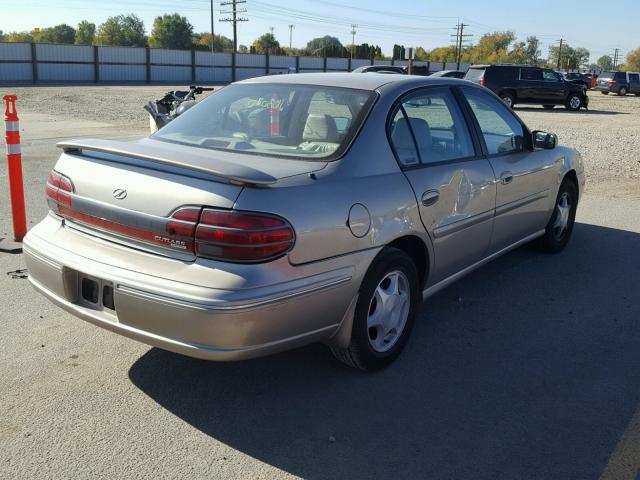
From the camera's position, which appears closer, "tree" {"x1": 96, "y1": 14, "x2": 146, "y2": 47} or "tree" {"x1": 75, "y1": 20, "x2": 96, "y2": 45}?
"tree" {"x1": 96, "y1": 14, "x2": 146, "y2": 47}

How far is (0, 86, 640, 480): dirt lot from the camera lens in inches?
112

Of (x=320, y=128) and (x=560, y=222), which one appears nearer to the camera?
(x=320, y=128)

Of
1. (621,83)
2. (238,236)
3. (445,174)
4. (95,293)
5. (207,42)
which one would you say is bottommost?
(95,293)

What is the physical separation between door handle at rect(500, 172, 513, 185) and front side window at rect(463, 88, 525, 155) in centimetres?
16

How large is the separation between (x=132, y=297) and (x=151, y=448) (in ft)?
2.20

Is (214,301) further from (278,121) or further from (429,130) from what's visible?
(429,130)

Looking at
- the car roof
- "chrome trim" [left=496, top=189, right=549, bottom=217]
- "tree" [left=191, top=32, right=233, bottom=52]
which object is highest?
"tree" [left=191, top=32, right=233, bottom=52]

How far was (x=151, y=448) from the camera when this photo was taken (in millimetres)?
2898

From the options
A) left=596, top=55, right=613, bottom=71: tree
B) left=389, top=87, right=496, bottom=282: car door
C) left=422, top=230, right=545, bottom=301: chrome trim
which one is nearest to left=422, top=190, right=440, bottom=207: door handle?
left=389, top=87, right=496, bottom=282: car door

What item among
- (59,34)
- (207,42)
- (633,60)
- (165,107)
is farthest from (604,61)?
(165,107)

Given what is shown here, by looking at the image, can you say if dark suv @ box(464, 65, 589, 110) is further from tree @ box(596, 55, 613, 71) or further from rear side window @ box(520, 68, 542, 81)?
tree @ box(596, 55, 613, 71)

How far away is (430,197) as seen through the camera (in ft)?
12.6

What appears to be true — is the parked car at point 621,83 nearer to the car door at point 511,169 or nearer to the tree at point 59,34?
the car door at point 511,169

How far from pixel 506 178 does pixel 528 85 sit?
24.1m
